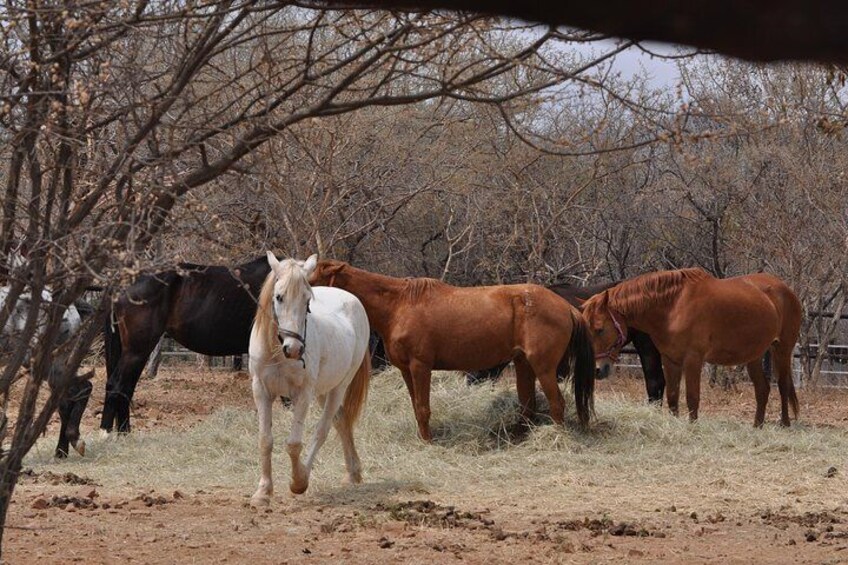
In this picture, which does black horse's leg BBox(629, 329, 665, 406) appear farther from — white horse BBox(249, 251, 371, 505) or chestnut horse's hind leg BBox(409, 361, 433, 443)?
white horse BBox(249, 251, 371, 505)

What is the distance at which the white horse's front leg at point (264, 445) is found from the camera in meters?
7.64

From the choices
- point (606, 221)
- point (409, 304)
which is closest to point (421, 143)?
point (606, 221)

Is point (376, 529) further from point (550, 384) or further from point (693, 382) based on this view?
point (693, 382)

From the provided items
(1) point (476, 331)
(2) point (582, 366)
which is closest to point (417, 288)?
(1) point (476, 331)

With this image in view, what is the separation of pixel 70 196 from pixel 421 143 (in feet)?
51.9

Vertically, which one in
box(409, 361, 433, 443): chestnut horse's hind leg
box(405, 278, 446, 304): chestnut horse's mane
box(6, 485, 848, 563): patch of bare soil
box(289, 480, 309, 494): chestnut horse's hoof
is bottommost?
box(6, 485, 848, 563): patch of bare soil

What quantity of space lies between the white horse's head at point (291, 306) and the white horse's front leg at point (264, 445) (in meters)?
0.48

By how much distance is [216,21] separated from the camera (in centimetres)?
446

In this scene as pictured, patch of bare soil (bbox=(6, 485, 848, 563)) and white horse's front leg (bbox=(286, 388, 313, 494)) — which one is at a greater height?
white horse's front leg (bbox=(286, 388, 313, 494))

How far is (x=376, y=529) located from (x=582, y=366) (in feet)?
12.3

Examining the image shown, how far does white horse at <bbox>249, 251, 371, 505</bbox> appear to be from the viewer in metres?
7.39

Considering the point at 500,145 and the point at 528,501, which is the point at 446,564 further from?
the point at 500,145

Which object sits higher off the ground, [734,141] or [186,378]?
[734,141]

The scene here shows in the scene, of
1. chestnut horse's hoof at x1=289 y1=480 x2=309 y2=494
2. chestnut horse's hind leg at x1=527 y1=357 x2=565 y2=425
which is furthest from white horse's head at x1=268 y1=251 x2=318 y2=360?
chestnut horse's hind leg at x1=527 y1=357 x2=565 y2=425
